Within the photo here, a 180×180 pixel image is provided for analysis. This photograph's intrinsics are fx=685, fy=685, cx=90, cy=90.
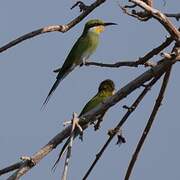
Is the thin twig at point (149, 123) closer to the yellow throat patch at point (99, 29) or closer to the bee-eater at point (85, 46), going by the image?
the bee-eater at point (85, 46)

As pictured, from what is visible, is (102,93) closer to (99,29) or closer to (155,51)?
(99,29)

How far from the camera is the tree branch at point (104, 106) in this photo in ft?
7.36

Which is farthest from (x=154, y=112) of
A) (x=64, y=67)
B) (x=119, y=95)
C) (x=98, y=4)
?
(x=64, y=67)

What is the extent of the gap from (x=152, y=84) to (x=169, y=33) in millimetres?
236

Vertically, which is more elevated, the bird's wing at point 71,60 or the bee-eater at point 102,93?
the bird's wing at point 71,60

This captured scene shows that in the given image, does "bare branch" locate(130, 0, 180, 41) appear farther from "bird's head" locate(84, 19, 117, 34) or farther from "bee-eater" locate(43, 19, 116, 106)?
"bird's head" locate(84, 19, 117, 34)

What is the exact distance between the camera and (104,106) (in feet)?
7.87

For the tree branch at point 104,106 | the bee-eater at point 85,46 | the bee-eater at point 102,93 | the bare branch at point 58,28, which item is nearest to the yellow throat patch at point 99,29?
the bee-eater at point 85,46

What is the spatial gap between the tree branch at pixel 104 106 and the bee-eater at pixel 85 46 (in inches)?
92.4

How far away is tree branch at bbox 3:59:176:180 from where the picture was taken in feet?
7.36

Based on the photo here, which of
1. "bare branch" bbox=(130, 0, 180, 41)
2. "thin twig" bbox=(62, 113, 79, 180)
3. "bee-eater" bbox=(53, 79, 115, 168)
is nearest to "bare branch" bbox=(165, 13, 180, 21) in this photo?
"bare branch" bbox=(130, 0, 180, 41)

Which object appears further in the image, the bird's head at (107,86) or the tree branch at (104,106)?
the bird's head at (107,86)

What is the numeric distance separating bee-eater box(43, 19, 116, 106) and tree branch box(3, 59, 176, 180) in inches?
92.4

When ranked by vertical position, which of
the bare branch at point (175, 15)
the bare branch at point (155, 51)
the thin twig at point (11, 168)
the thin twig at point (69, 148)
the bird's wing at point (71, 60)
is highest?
the bird's wing at point (71, 60)
